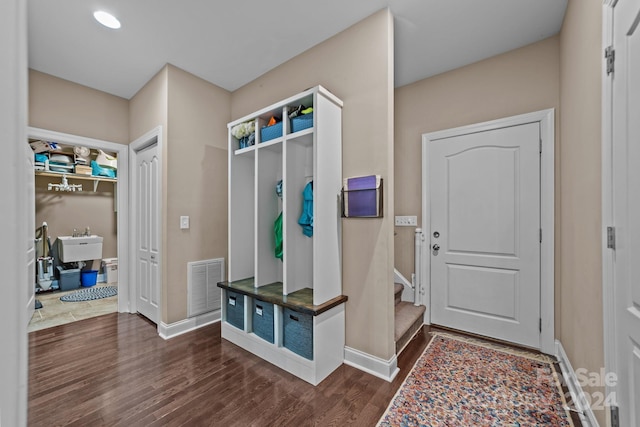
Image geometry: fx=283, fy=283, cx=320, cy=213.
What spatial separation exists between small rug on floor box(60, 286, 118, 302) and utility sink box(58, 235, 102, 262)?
55cm

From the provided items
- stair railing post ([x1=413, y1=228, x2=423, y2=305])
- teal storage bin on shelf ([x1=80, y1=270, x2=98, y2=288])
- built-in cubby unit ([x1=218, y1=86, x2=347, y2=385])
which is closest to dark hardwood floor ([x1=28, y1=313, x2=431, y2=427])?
built-in cubby unit ([x1=218, y1=86, x2=347, y2=385])

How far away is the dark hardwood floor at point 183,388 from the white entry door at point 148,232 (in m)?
0.56

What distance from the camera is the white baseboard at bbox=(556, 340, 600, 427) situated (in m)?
1.58

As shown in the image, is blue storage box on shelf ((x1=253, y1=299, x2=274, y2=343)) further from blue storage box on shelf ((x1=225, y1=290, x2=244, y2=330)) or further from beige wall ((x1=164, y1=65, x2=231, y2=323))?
beige wall ((x1=164, y1=65, x2=231, y2=323))

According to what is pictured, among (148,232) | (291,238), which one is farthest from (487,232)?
(148,232)

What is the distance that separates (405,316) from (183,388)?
2.00 metres

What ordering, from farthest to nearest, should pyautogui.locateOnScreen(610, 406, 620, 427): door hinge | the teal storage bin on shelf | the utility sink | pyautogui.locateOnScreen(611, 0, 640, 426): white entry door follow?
the teal storage bin on shelf → the utility sink → pyautogui.locateOnScreen(610, 406, 620, 427): door hinge → pyautogui.locateOnScreen(611, 0, 640, 426): white entry door

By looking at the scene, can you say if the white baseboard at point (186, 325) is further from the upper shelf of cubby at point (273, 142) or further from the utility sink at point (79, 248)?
the utility sink at point (79, 248)

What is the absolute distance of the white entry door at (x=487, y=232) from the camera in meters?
2.53

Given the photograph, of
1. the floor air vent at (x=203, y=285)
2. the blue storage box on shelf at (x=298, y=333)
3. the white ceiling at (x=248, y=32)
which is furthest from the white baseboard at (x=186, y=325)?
Answer: the white ceiling at (x=248, y=32)

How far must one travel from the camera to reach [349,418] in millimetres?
1703

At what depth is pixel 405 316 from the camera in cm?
281

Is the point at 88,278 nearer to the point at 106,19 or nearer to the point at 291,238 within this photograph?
the point at 106,19

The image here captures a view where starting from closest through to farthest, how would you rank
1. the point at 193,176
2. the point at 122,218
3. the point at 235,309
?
the point at 235,309
the point at 193,176
the point at 122,218
